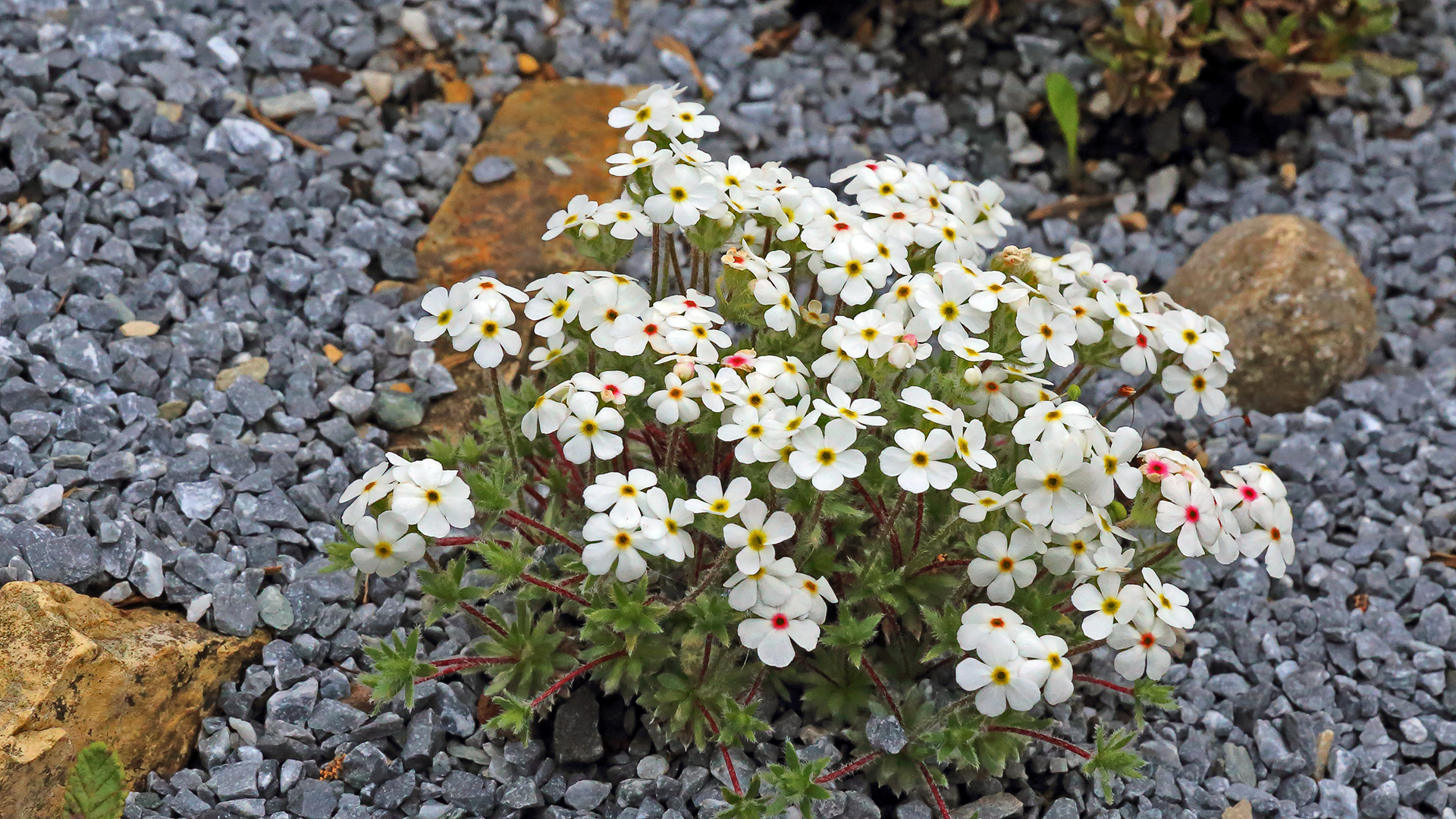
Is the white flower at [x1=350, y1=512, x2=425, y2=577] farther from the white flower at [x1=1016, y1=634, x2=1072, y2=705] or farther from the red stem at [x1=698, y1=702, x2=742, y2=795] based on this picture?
the white flower at [x1=1016, y1=634, x2=1072, y2=705]

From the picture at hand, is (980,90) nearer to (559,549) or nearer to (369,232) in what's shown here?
(369,232)

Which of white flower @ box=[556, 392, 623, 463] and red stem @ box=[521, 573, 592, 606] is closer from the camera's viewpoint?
white flower @ box=[556, 392, 623, 463]

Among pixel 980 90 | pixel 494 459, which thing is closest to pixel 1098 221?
pixel 980 90

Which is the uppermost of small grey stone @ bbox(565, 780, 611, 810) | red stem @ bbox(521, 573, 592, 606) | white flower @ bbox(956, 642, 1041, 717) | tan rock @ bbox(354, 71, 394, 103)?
white flower @ bbox(956, 642, 1041, 717)

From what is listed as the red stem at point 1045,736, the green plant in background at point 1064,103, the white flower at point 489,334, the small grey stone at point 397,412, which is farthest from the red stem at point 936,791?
the green plant in background at point 1064,103

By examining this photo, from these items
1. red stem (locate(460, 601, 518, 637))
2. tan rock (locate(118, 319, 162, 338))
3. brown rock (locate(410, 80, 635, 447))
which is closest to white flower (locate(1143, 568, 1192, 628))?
red stem (locate(460, 601, 518, 637))

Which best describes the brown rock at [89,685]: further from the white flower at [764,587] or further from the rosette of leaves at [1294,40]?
the rosette of leaves at [1294,40]

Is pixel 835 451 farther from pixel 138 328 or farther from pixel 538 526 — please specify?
pixel 138 328
